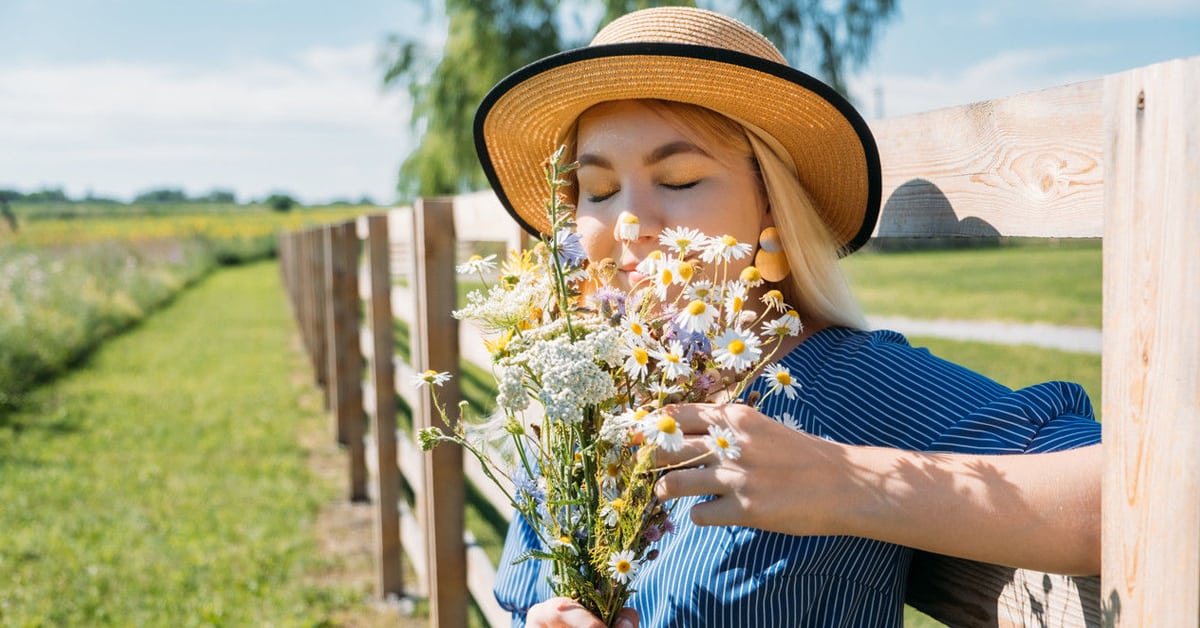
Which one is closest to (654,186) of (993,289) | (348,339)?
(348,339)

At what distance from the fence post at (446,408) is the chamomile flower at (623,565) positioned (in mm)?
2126

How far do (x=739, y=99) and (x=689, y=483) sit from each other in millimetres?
635

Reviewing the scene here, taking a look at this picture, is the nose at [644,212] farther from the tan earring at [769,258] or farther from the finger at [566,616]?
the finger at [566,616]

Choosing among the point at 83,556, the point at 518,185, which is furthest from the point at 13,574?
the point at 518,185

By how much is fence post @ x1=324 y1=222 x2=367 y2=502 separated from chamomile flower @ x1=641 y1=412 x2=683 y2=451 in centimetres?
510

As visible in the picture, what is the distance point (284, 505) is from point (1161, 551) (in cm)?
561

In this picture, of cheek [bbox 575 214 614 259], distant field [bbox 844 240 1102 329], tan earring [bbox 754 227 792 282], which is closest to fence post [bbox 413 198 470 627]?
cheek [bbox 575 214 614 259]

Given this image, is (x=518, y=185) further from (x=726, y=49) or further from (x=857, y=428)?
(x=857, y=428)

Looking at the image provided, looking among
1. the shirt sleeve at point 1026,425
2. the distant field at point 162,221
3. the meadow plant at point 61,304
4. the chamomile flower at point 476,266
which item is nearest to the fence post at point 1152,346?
the shirt sleeve at point 1026,425

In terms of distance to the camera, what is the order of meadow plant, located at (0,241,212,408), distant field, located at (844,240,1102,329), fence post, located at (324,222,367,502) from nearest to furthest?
fence post, located at (324,222,367,502) → meadow plant, located at (0,241,212,408) → distant field, located at (844,240,1102,329)

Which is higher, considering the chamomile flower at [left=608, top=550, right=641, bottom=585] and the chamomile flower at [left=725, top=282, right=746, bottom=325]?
the chamomile flower at [left=725, top=282, right=746, bottom=325]

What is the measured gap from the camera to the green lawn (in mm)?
4418

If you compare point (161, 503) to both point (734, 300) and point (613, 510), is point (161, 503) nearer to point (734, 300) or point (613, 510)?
point (613, 510)

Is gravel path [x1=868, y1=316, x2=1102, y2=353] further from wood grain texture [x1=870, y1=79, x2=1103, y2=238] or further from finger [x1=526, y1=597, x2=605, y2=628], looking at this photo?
finger [x1=526, y1=597, x2=605, y2=628]
